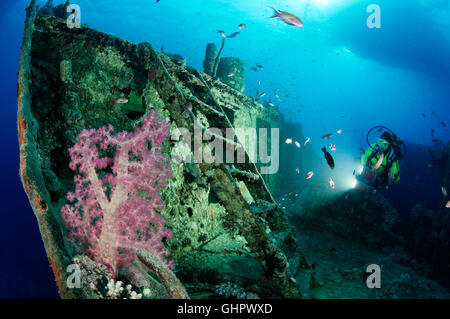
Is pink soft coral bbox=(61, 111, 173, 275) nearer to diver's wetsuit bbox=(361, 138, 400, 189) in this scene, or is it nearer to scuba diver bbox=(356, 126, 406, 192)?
scuba diver bbox=(356, 126, 406, 192)

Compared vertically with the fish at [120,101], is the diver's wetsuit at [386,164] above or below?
below

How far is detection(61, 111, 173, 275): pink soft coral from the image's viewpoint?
1870mm

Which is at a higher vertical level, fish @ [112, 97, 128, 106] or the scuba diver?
fish @ [112, 97, 128, 106]

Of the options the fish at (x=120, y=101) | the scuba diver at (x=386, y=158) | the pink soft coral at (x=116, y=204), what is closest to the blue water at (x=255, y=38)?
the scuba diver at (x=386, y=158)

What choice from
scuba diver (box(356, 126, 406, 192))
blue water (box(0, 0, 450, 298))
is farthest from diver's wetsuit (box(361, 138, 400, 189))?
blue water (box(0, 0, 450, 298))

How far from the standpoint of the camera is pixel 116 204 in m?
2.07

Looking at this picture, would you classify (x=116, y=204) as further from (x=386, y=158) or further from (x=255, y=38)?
(x=255, y=38)

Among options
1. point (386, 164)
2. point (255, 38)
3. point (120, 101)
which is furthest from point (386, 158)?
point (255, 38)

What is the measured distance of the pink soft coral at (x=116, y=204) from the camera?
1.87m

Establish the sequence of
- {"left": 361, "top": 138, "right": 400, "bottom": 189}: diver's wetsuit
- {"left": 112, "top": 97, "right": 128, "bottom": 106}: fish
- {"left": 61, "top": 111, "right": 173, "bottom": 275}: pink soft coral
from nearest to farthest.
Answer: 1. {"left": 61, "top": 111, "right": 173, "bottom": 275}: pink soft coral
2. {"left": 112, "top": 97, "right": 128, "bottom": 106}: fish
3. {"left": 361, "top": 138, "right": 400, "bottom": 189}: diver's wetsuit

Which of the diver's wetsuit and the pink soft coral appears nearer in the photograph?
the pink soft coral

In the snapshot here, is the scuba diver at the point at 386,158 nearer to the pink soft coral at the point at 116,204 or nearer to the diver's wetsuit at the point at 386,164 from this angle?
the diver's wetsuit at the point at 386,164

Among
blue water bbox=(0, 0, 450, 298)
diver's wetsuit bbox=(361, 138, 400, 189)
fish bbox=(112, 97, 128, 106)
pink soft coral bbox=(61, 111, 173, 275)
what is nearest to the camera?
pink soft coral bbox=(61, 111, 173, 275)
